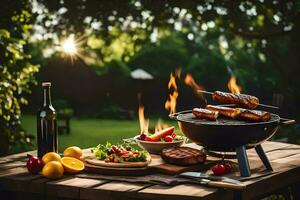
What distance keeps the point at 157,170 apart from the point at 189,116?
2.16 ft

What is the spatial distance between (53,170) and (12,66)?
122 inches

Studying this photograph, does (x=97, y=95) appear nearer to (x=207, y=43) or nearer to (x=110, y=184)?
(x=207, y=43)

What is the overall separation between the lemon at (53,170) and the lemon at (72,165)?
0.07m

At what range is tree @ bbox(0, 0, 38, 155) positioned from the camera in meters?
5.95

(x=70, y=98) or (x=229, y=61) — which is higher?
(x=229, y=61)

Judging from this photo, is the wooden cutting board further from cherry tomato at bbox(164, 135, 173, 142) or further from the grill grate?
cherry tomato at bbox(164, 135, 173, 142)

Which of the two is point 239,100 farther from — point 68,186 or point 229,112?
point 68,186

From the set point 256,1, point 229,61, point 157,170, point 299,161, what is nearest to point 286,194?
point 299,161

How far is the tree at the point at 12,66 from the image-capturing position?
5949 millimetres

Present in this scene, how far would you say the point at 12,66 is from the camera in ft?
19.9

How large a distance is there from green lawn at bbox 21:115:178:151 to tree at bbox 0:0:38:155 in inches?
189

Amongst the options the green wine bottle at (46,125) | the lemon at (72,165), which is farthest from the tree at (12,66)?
the lemon at (72,165)

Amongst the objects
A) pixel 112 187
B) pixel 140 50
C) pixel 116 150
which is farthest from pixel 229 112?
pixel 140 50

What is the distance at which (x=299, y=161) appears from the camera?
383 cm
